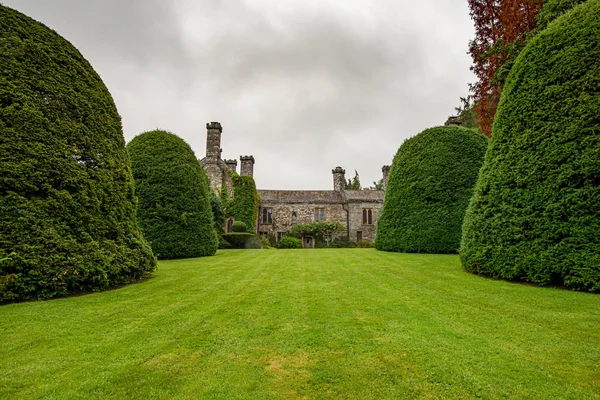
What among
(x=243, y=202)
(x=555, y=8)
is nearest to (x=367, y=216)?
(x=243, y=202)

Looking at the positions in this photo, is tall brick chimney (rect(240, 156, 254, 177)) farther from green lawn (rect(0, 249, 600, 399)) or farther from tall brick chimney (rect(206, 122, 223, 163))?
green lawn (rect(0, 249, 600, 399))

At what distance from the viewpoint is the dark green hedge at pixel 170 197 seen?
12.0m

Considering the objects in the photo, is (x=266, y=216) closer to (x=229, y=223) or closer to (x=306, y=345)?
(x=229, y=223)

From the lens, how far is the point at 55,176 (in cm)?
541

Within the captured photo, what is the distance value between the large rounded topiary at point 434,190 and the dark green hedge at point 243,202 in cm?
1450

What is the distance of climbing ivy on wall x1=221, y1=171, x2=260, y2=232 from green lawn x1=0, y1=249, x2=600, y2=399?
67.0 ft

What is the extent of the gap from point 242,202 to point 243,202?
9cm

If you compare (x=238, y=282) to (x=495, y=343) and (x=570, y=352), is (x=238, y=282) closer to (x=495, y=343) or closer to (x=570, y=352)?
(x=495, y=343)

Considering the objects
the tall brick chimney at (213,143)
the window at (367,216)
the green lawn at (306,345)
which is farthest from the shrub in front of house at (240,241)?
the window at (367,216)

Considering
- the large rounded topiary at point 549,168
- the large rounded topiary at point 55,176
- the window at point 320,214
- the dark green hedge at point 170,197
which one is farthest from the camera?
the window at point 320,214

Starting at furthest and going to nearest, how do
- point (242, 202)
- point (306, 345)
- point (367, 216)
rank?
point (367, 216)
point (242, 202)
point (306, 345)

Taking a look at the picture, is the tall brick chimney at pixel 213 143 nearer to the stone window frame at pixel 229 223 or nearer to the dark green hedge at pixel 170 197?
the stone window frame at pixel 229 223

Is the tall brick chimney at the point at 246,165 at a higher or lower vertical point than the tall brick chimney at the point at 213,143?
lower

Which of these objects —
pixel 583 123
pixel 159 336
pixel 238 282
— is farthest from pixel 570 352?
pixel 238 282
